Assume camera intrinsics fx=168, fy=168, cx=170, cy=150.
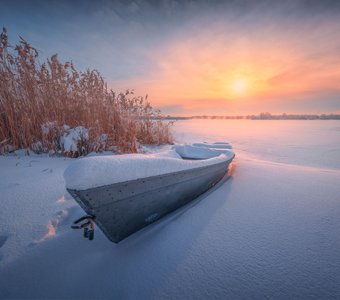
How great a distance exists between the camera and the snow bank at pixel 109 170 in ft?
2.92

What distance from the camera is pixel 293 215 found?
62.4 inches

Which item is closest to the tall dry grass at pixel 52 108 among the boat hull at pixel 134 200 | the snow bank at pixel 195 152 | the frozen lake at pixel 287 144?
the snow bank at pixel 195 152

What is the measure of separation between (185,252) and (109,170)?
2.54ft

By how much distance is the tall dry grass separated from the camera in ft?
10.6

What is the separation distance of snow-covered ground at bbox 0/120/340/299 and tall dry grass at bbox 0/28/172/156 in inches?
69.0

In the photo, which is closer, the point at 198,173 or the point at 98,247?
the point at 98,247

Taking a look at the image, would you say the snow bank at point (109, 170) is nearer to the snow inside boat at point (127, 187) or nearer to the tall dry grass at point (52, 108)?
the snow inside boat at point (127, 187)

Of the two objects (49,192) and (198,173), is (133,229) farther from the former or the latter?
(49,192)

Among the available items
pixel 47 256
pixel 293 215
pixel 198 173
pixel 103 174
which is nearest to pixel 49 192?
pixel 47 256

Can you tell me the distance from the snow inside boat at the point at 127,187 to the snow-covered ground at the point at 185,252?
0.16 metres

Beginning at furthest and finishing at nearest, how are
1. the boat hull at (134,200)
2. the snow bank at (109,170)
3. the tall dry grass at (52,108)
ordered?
1. the tall dry grass at (52,108)
2. the boat hull at (134,200)
3. the snow bank at (109,170)

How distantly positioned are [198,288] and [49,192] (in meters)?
1.81

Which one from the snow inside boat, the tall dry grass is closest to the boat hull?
the snow inside boat

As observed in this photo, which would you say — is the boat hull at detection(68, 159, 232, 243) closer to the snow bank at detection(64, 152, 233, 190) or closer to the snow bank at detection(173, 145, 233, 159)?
the snow bank at detection(64, 152, 233, 190)
